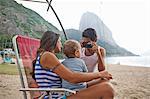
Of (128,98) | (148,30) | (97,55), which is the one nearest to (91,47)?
(97,55)

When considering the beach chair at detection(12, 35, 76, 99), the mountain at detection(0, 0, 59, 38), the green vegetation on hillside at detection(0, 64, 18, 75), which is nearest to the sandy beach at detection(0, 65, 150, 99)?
the mountain at detection(0, 0, 59, 38)

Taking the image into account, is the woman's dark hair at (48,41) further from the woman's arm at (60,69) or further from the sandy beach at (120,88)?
the sandy beach at (120,88)

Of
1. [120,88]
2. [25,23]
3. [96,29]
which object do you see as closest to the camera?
[96,29]

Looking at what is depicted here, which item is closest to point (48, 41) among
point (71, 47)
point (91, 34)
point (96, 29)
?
point (71, 47)

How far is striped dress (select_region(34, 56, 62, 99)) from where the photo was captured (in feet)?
7.50

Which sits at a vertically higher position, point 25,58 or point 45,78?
point 25,58

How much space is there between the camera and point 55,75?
2293 mm

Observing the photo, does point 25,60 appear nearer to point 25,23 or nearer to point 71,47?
point 71,47

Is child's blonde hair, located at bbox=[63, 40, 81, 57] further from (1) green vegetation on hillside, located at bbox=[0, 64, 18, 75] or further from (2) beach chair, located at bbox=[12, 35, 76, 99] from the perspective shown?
(1) green vegetation on hillside, located at bbox=[0, 64, 18, 75]

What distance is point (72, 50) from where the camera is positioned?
2.32 metres

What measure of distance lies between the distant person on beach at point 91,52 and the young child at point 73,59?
356mm

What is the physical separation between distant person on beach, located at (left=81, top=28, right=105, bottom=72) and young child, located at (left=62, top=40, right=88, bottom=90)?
356 mm

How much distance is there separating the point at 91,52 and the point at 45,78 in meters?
0.59

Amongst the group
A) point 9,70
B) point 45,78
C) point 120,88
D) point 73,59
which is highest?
point 73,59
